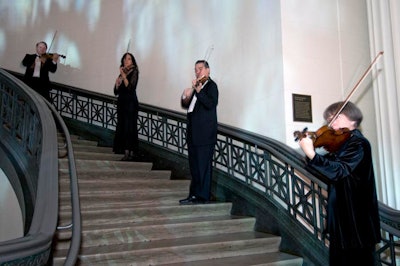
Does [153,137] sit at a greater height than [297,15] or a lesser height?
lesser

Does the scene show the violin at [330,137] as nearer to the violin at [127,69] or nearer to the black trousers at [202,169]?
the black trousers at [202,169]

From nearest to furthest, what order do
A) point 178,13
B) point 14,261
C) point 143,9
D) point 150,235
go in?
point 14,261 → point 150,235 → point 178,13 → point 143,9

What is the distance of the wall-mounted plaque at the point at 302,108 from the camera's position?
4.72 metres

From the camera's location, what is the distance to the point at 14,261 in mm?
1623

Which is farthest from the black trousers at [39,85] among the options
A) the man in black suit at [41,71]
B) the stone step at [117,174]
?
the stone step at [117,174]

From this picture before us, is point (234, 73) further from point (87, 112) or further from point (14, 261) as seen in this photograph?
point (14, 261)

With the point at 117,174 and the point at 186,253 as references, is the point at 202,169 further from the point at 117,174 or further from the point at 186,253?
the point at 117,174

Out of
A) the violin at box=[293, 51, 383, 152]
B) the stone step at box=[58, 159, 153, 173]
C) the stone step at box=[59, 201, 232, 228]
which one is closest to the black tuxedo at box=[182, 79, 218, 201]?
the stone step at box=[59, 201, 232, 228]

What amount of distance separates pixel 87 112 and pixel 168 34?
2.19 metres

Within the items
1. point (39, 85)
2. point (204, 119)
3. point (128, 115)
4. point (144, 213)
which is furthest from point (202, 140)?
point (39, 85)

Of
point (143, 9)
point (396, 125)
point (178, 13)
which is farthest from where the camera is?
point (143, 9)

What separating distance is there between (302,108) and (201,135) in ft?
4.12

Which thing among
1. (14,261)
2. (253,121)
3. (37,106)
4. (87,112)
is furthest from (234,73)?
(14,261)

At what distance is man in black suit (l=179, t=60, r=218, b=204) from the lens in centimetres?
448
